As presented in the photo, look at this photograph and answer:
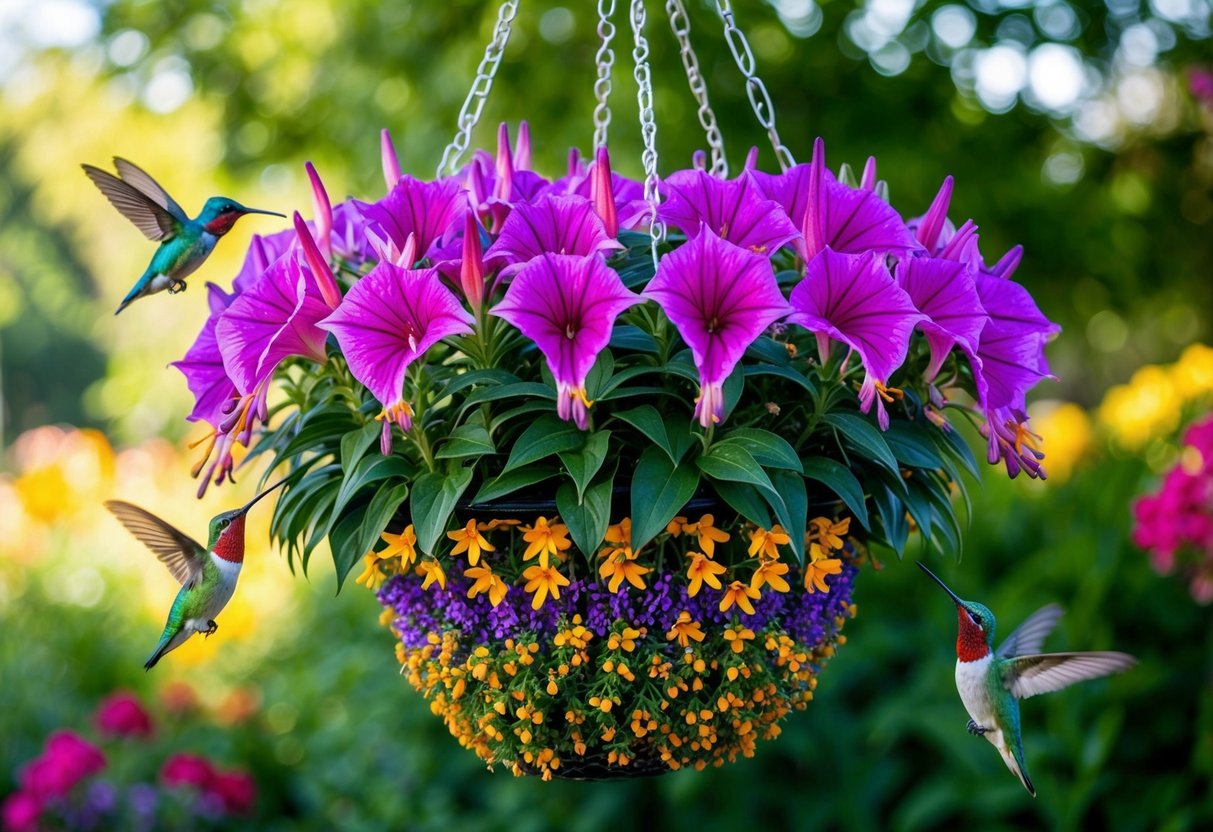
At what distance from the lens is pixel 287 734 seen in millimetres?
5035

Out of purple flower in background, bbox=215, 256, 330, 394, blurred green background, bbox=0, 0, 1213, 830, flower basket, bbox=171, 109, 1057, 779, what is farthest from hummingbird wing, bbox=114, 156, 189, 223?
blurred green background, bbox=0, 0, 1213, 830

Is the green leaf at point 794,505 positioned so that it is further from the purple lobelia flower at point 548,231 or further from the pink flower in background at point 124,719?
the pink flower in background at point 124,719

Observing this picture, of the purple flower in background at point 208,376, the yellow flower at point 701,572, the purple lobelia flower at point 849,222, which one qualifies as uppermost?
the purple lobelia flower at point 849,222

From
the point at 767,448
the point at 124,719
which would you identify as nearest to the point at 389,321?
the point at 767,448

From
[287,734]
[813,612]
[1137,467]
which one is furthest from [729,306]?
[287,734]

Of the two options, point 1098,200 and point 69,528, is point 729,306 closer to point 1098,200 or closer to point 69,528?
point 1098,200

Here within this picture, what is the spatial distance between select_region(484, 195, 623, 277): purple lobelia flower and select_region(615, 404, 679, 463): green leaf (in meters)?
0.23

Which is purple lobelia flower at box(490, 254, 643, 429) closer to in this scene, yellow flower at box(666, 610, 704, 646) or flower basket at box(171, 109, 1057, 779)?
flower basket at box(171, 109, 1057, 779)

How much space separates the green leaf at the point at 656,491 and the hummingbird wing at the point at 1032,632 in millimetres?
728

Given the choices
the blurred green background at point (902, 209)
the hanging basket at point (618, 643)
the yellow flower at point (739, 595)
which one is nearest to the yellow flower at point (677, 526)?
the hanging basket at point (618, 643)

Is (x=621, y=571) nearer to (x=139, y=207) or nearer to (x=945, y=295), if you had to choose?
(x=945, y=295)

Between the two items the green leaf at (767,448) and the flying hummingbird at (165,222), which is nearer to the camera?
the green leaf at (767,448)

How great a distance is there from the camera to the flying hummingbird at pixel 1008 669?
1.68 metres

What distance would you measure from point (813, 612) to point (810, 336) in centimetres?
44
